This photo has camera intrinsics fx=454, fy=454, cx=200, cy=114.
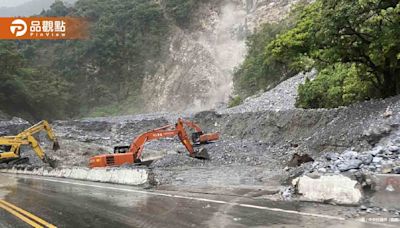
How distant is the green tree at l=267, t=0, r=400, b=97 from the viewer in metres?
15.5

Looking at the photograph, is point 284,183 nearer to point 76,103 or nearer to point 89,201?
point 89,201

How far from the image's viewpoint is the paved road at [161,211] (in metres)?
8.36

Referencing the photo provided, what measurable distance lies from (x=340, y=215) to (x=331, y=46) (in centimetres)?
1041

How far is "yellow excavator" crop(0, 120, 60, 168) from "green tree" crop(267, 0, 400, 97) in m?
15.9

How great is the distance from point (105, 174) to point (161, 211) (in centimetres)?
802

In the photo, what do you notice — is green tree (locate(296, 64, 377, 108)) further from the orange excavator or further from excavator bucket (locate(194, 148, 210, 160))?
the orange excavator

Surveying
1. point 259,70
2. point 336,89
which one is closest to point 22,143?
point 336,89

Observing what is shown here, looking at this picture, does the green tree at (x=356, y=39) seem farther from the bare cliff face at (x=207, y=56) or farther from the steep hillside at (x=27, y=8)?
the steep hillside at (x=27, y=8)

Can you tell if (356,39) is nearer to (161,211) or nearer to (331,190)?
A: (331,190)

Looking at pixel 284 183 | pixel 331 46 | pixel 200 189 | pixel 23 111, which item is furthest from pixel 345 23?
pixel 23 111

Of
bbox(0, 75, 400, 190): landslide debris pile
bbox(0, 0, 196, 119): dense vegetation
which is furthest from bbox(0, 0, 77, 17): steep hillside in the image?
bbox(0, 75, 400, 190): landslide debris pile

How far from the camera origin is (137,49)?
277 ft

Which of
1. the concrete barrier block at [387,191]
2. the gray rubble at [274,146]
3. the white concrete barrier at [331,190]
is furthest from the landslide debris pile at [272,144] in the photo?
the white concrete barrier at [331,190]

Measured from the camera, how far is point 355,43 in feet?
57.0
